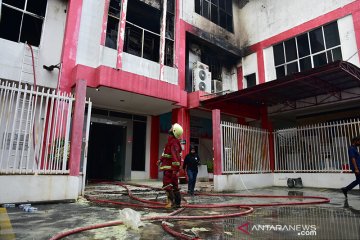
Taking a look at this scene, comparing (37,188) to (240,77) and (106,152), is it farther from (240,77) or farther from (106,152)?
(240,77)

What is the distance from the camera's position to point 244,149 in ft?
33.5

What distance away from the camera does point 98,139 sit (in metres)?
14.4

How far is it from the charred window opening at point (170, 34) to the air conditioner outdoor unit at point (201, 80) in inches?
58.4

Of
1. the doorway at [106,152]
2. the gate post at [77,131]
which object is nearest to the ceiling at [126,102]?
the doorway at [106,152]

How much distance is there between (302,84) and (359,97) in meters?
2.53

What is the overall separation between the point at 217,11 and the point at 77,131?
12.9 m

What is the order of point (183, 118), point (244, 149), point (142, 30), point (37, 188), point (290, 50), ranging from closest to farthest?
point (37, 188) → point (244, 149) → point (142, 30) → point (183, 118) → point (290, 50)

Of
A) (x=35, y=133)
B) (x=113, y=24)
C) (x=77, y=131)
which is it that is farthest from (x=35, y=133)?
(x=113, y=24)

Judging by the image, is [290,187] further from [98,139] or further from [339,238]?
[98,139]

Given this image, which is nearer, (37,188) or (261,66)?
(37,188)

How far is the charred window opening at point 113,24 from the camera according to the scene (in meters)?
11.0

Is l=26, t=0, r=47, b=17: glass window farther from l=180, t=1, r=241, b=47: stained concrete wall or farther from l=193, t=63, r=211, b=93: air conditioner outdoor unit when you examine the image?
l=193, t=63, r=211, b=93: air conditioner outdoor unit

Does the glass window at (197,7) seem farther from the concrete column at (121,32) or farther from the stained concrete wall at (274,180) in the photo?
the stained concrete wall at (274,180)

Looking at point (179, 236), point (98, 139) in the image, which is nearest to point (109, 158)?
point (98, 139)
